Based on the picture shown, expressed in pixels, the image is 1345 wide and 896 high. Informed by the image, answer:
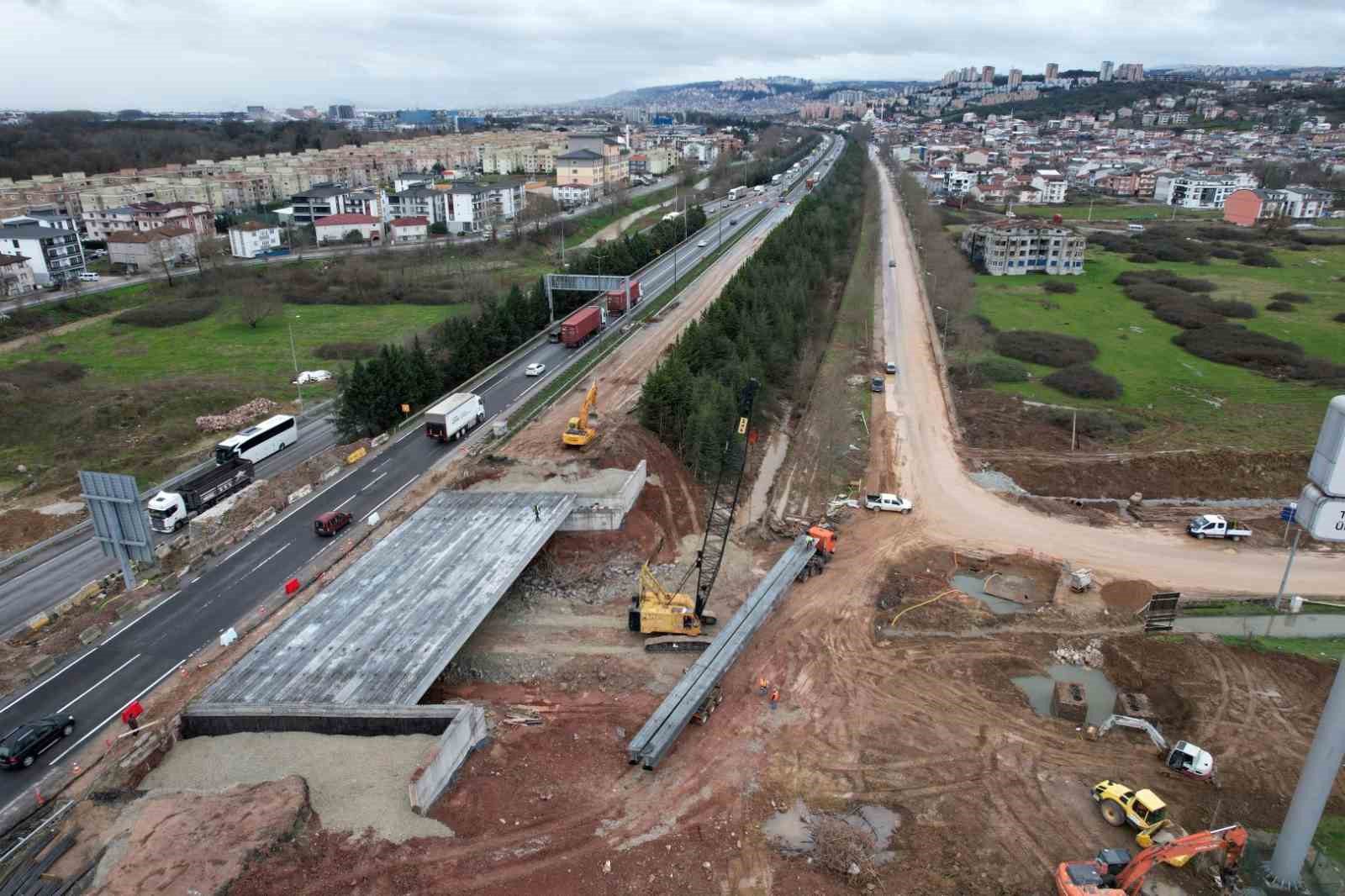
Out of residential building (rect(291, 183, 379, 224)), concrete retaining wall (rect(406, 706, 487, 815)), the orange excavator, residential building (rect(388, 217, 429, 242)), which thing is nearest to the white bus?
concrete retaining wall (rect(406, 706, 487, 815))

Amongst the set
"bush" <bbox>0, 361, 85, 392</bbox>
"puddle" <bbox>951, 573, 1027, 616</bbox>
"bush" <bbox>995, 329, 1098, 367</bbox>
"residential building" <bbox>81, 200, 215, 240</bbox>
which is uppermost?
"residential building" <bbox>81, 200, 215, 240</bbox>

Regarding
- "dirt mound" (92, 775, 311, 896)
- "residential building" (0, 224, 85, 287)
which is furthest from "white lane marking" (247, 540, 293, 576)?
"residential building" (0, 224, 85, 287)

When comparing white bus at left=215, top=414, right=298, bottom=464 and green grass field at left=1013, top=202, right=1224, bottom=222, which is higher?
green grass field at left=1013, top=202, right=1224, bottom=222

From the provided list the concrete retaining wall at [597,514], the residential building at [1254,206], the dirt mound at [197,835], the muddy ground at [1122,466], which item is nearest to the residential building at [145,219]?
the concrete retaining wall at [597,514]

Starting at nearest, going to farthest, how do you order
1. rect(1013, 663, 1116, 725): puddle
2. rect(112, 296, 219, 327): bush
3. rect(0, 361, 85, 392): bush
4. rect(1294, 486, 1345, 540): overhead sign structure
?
rect(1294, 486, 1345, 540): overhead sign structure → rect(1013, 663, 1116, 725): puddle → rect(0, 361, 85, 392): bush → rect(112, 296, 219, 327): bush

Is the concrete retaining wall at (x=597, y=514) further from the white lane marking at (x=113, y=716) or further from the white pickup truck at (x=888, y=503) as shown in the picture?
the white lane marking at (x=113, y=716)

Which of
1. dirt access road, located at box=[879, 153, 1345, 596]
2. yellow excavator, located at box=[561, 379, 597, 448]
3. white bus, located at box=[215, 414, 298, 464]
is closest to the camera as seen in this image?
dirt access road, located at box=[879, 153, 1345, 596]

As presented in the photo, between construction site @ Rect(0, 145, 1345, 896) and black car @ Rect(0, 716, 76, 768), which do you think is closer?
construction site @ Rect(0, 145, 1345, 896)

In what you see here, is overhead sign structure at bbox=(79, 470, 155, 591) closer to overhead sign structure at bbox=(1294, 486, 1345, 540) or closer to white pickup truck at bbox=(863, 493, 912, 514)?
white pickup truck at bbox=(863, 493, 912, 514)
